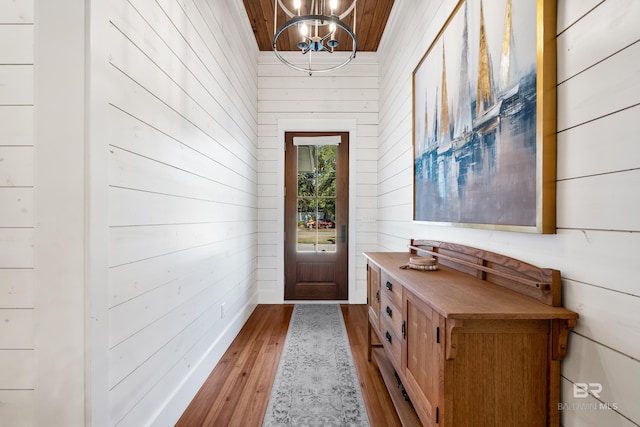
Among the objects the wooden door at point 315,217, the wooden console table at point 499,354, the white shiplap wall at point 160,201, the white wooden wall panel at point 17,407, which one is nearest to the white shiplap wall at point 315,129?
the wooden door at point 315,217

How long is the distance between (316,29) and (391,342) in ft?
6.83

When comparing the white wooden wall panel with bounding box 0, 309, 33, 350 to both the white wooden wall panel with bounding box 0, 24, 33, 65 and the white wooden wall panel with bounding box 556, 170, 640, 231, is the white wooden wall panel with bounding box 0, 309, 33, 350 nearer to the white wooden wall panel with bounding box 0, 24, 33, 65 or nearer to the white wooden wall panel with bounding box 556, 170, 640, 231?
the white wooden wall panel with bounding box 0, 24, 33, 65

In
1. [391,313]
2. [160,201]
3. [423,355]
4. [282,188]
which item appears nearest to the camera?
[423,355]

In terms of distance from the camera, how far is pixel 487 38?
1292 mm

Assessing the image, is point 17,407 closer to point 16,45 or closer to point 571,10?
point 16,45

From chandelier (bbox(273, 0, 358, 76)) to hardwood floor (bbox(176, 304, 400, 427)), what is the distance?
2.15 meters

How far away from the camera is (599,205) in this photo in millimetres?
806

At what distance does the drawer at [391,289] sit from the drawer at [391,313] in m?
0.02

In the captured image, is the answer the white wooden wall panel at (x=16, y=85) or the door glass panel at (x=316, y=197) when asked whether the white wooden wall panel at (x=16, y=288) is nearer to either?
the white wooden wall panel at (x=16, y=85)

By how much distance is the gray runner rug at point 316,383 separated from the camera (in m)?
1.63

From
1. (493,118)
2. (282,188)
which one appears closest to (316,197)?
(282,188)

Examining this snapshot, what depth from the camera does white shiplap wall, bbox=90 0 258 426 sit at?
1.04 meters

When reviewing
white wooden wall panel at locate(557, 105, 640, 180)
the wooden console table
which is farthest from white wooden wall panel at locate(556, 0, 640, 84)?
the wooden console table

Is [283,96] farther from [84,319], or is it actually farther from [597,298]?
[597,298]
